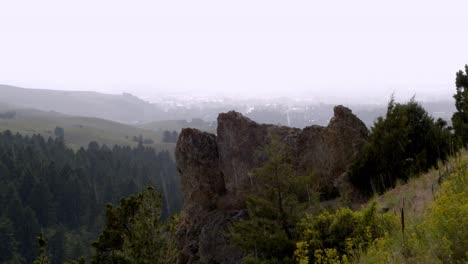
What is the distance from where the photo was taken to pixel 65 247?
91.8 metres

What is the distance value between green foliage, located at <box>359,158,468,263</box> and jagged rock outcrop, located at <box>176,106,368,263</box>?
1614cm

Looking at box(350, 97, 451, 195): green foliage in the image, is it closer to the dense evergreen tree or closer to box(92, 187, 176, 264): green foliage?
box(92, 187, 176, 264): green foliage

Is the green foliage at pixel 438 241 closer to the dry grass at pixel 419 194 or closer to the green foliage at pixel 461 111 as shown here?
the dry grass at pixel 419 194

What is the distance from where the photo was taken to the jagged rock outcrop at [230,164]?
25.3 metres

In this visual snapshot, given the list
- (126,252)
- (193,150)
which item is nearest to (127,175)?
(193,150)

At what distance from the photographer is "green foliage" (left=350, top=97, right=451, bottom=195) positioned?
21938 millimetres

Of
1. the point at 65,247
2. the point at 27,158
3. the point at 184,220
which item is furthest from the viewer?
the point at 27,158

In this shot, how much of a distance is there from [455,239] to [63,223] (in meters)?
116

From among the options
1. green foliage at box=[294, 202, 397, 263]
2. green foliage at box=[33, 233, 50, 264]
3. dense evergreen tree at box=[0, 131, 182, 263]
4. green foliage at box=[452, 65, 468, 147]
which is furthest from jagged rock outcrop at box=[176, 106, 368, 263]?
dense evergreen tree at box=[0, 131, 182, 263]

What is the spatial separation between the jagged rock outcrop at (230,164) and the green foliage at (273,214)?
20.9ft

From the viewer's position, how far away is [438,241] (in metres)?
6.36

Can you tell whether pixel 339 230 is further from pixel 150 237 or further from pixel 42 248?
pixel 42 248

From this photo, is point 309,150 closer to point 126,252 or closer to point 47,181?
point 126,252

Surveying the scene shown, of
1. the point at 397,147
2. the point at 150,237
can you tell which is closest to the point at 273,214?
the point at 150,237
